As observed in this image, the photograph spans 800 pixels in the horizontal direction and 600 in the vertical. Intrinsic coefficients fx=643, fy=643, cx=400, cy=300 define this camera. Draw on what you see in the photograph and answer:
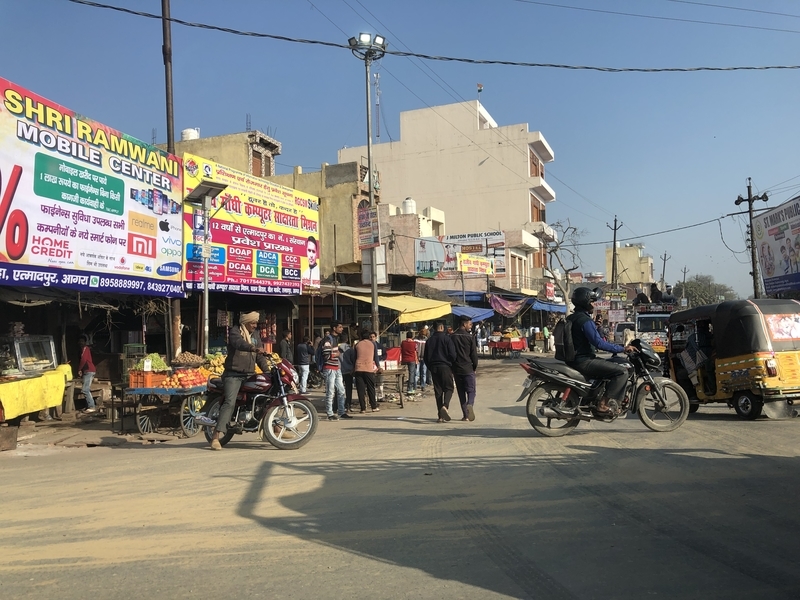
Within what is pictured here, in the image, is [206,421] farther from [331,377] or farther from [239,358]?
[331,377]

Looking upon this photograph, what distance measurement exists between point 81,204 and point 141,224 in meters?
1.62

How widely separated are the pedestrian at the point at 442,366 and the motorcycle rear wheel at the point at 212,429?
3864mm

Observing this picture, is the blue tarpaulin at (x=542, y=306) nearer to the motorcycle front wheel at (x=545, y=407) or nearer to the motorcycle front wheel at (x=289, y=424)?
the motorcycle front wheel at (x=545, y=407)

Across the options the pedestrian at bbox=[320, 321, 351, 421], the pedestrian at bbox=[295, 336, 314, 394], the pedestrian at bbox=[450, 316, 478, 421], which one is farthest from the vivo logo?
the pedestrian at bbox=[450, 316, 478, 421]

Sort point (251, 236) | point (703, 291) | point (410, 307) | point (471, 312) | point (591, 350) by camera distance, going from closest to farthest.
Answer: point (591, 350), point (251, 236), point (410, 307), point (471, 312), point (703, 291)

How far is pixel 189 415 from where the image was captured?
1073cm

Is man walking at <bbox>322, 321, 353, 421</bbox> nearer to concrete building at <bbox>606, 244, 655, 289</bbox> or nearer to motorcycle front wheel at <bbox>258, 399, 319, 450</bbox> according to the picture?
motorcycle front wheel at <bbox>258, 399, 319, 450</bbox>

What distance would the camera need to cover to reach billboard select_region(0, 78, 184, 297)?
10984 mm

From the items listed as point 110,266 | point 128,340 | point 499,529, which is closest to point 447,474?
point 499,529

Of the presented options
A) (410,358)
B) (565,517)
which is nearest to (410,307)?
(410,358)

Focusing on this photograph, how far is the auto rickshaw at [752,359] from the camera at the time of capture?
1002 cm

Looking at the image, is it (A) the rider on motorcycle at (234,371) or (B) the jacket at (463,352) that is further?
(B) the jacket at (463,352)

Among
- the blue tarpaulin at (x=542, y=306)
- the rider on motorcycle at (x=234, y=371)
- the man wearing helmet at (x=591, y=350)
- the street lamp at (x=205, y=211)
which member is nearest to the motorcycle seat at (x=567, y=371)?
the man wearing helmet at (x=591, y=350)

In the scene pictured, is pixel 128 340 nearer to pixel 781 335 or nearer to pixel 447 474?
pixel 447 474
